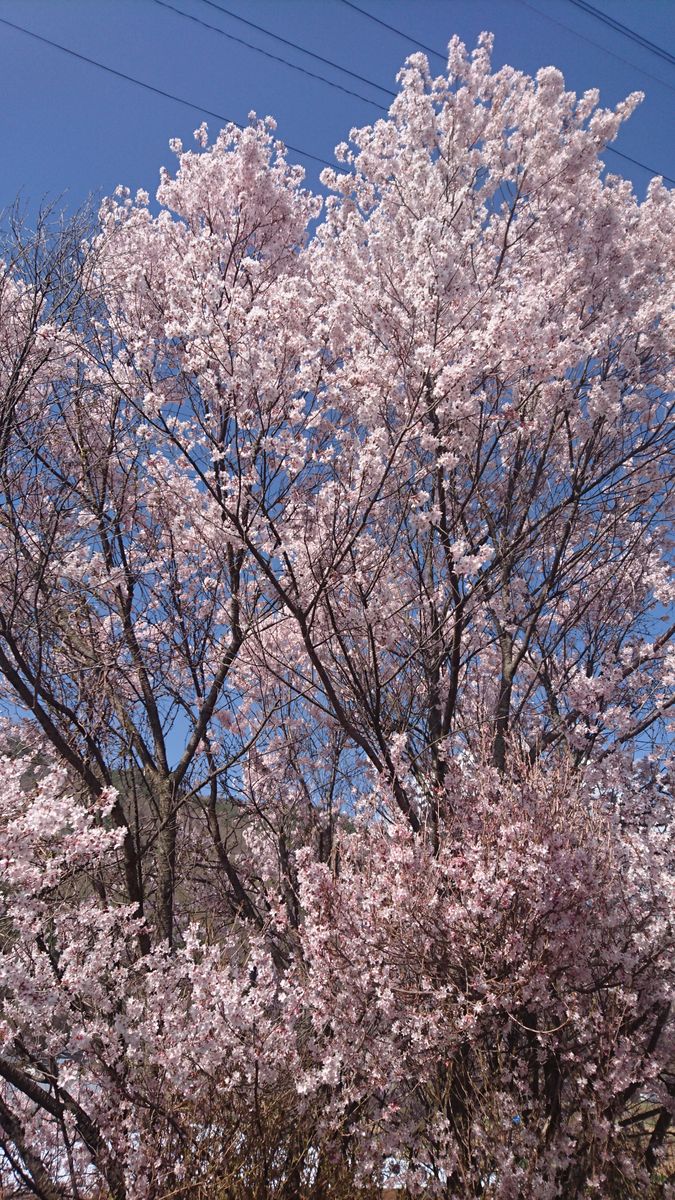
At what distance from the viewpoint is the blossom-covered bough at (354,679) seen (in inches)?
172

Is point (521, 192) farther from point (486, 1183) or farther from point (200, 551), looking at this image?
point (486, 1183)

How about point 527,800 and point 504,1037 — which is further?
point 527,800

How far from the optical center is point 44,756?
777 centimetres

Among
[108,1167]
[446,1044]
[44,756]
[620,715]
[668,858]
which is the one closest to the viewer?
[108,1167]

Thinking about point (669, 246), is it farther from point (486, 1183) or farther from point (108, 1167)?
point (108, 1167)

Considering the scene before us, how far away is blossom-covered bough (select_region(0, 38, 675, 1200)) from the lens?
4379 millimetres

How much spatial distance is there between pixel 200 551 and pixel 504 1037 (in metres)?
5.47

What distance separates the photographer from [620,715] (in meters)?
7.18

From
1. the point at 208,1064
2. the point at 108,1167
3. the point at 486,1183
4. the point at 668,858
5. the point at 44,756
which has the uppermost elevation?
the point at 44,756

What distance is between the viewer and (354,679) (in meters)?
6.00

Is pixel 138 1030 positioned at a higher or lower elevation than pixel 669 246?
lower

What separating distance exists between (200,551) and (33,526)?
1758 millimetres

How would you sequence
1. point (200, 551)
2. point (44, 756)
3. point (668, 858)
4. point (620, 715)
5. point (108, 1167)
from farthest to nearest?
1. point (200, 551)
2. point (44, 756)
3. point (620, 715)
4. point (668, 858)
5. point (108, 1167)

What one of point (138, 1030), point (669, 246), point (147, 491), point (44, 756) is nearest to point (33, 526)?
point (147, 491)
